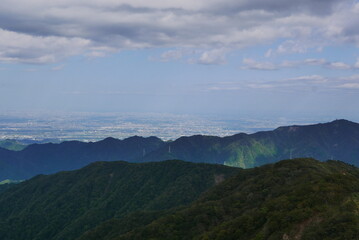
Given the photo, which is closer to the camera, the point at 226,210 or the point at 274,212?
the point at 274,212

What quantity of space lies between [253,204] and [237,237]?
24.0 meters

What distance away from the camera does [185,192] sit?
172250 millimetres

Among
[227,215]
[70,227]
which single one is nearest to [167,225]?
[227,215]

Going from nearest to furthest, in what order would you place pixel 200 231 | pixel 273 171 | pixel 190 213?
pixel 200 231 < pixel 190 213 < pixel 273 171

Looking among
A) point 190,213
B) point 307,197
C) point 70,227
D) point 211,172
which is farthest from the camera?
point 211,172

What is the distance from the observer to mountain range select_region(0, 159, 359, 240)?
59966 millimetres

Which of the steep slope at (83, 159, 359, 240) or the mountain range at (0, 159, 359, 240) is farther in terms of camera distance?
the mountain range at (0, 159, 359, 240)

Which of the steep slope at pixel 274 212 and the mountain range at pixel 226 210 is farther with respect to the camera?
the mountain range at pixel 226 210

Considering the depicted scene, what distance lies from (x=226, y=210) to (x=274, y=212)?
97.2ft

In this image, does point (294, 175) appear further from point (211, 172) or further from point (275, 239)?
point (211, 172)

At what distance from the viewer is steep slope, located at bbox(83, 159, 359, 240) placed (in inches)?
2250

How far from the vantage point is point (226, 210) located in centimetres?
9706

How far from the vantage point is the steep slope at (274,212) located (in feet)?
188

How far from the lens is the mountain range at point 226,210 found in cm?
5997
